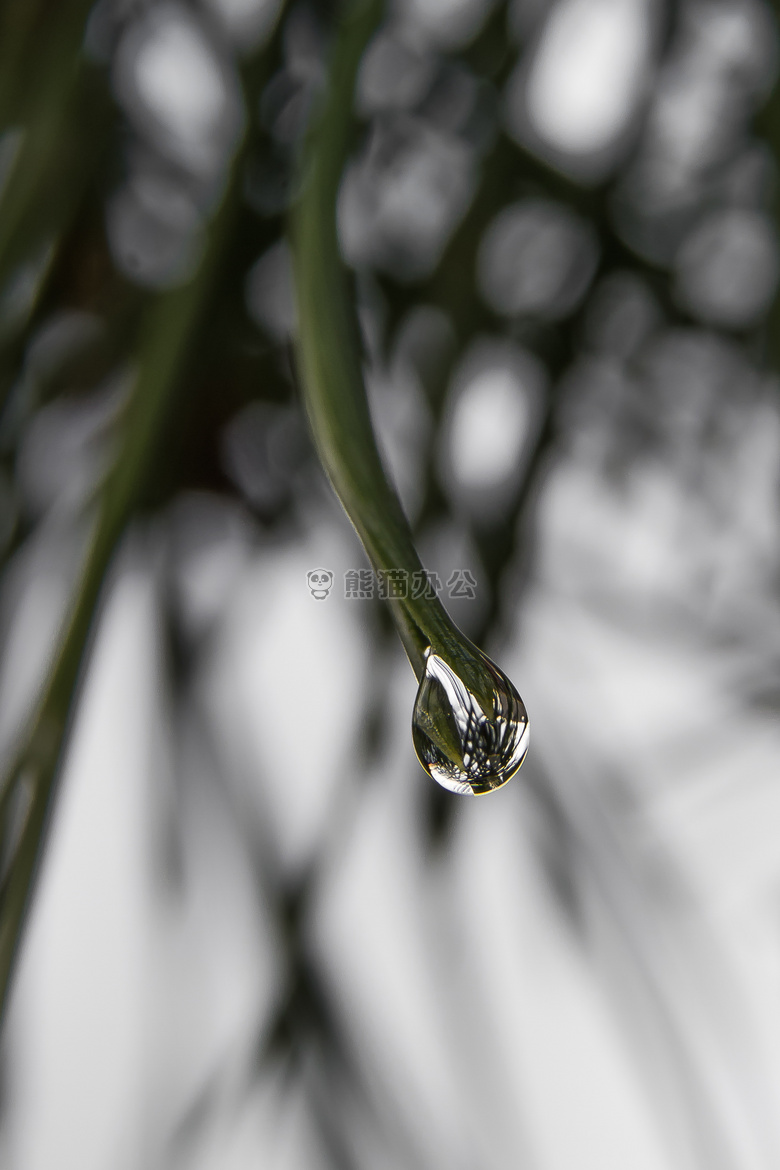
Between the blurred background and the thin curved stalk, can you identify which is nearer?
the thin curved stalk

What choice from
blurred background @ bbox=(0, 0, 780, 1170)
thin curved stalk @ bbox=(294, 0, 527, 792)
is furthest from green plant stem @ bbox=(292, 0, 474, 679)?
blurred background @ bbox=(0, 0, 780, 1170)

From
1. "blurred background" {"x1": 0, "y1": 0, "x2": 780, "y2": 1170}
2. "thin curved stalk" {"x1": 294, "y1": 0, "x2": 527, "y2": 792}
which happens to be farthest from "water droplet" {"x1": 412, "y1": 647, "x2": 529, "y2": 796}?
"blurred background" {"x1": 0, "y1": 0, "x2": 780, "y2": 1170}

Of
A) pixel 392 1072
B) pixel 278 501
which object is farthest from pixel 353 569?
pixel 392 1072

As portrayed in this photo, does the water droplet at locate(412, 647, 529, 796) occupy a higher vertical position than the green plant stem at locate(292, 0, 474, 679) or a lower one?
lower

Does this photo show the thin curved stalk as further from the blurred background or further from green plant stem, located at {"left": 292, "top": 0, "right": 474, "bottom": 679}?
the blurred background

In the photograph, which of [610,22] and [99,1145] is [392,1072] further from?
[610,22]

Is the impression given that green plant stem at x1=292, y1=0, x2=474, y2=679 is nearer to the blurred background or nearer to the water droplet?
the water droplet

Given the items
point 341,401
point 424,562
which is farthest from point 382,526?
point 424,562
